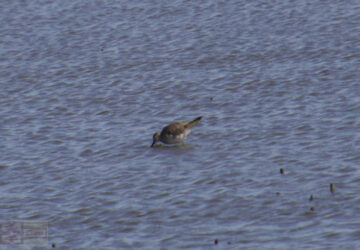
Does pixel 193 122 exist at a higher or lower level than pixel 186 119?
higher

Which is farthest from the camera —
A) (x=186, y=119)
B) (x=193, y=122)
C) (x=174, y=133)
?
(x=186, y=119)

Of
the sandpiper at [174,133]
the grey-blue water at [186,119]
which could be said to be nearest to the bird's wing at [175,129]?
the sandpiper at [174,133]

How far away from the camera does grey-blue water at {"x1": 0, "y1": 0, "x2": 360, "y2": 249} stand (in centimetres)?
1302

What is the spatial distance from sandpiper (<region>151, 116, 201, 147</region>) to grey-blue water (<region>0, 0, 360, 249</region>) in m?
0.23

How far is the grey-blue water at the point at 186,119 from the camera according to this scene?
13016mm

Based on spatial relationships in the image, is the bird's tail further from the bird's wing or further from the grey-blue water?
the grey-blue water

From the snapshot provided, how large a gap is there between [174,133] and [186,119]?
5.58 ft

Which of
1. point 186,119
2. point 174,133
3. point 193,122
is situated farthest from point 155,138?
point 186,119

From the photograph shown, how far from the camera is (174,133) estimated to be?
17344 millimetres

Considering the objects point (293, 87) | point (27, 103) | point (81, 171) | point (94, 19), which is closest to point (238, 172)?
point (81, 171)

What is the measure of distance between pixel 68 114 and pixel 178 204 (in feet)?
22.9

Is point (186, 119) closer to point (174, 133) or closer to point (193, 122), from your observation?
point (193, 122)

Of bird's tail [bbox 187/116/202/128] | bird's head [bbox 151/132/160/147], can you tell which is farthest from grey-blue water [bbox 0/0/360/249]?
bird's tail [bbox 187/116/202/128]

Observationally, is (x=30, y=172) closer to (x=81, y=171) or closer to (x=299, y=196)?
(x=81, y=171)
